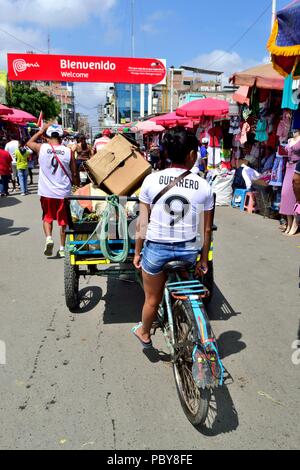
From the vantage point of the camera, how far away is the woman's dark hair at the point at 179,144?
262cm

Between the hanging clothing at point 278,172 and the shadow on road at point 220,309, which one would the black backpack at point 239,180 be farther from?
the shadow on road at point 220,309

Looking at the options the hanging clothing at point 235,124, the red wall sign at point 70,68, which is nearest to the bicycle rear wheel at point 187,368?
the hanging clothing at point 235,124

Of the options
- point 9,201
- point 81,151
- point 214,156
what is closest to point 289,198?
point 81,151

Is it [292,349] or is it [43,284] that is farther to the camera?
[43,284]

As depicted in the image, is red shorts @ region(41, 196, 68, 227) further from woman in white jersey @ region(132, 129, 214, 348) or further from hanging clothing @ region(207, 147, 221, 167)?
hanging clothing @ region(207, 147, 221, 167)

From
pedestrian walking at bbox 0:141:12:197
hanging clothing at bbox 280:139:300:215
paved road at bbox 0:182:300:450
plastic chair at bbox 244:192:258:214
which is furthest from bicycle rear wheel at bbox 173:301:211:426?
pedestrian walking at bbox 0:141:12:197

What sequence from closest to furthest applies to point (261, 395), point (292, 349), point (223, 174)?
point (261, 395) < point (292, 349) < point (223, 174)

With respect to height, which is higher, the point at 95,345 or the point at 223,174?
the point at 223,174

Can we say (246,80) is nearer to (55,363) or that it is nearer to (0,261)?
(0,261)

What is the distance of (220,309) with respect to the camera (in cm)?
436

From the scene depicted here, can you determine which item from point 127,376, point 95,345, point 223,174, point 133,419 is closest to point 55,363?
point 95,345

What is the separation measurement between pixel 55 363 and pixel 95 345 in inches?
16.8

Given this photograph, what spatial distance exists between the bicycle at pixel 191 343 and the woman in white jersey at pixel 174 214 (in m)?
0.11

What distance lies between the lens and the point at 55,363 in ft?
10.9
